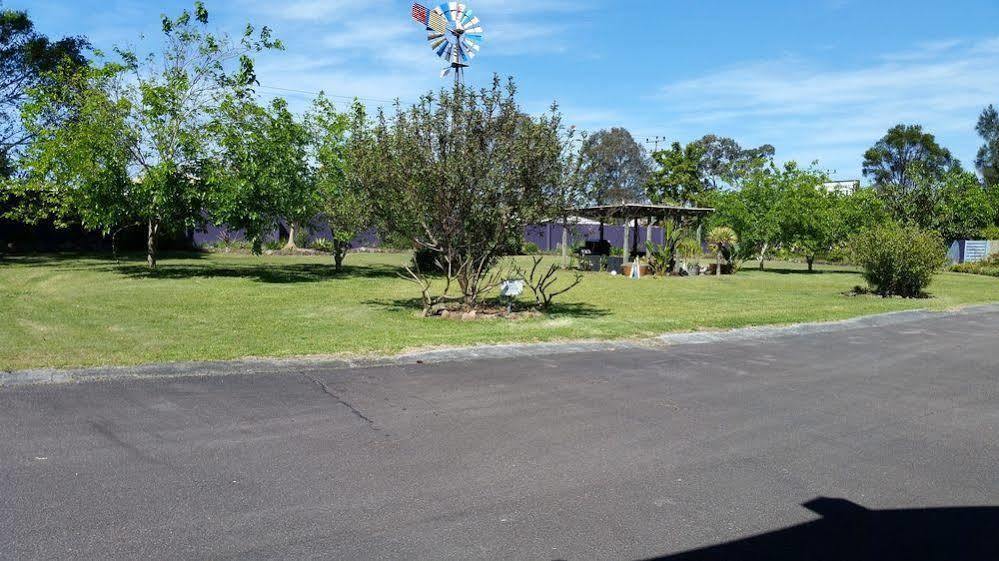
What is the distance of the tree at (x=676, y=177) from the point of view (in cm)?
5516

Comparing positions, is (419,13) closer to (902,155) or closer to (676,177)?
(676,177)

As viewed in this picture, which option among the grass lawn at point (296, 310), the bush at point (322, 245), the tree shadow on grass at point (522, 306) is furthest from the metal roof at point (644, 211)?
the bush at point (322, 245)

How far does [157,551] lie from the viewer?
12.1 feet

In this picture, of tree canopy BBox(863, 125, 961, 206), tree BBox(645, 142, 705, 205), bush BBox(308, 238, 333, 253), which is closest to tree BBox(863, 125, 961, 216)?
tree canopy BBox(863, 125, 961, 206)

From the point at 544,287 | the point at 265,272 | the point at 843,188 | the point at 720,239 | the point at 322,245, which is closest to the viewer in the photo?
the point at 544,287

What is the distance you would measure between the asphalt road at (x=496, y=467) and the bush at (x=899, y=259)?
12184 mm

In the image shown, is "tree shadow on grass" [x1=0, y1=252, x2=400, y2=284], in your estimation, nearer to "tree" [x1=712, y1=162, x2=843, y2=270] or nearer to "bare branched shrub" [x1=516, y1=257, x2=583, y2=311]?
"bare branched shrub" [x1=516, y1=257, x2=583, y2=311]

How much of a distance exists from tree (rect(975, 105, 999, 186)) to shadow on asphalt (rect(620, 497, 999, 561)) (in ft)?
247

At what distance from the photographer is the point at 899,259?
1936cm

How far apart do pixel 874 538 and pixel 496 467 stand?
2302mm

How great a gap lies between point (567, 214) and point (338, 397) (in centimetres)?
717

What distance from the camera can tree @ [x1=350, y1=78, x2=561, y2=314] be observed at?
1238 centimetres

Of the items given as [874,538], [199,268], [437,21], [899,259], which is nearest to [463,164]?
[437,21]

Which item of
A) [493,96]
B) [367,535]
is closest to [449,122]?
Answer: [493,96]
